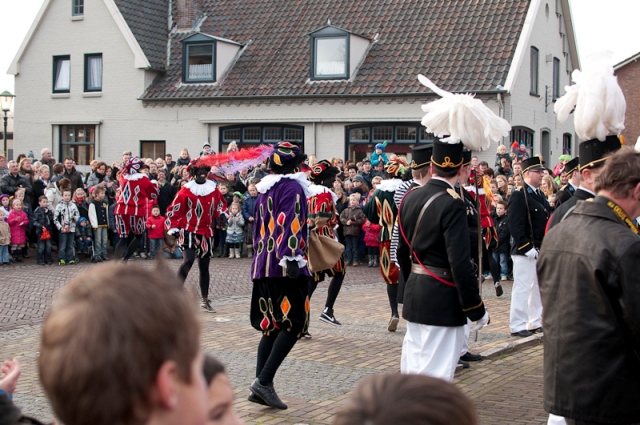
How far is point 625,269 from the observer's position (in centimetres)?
348

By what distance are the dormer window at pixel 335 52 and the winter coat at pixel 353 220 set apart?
8.51 metres

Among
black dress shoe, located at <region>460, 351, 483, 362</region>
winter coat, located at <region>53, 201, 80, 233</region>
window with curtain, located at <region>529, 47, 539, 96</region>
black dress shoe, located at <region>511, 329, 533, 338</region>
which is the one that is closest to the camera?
black dress shoe, located at <region>460, 351, 483, 362</region>

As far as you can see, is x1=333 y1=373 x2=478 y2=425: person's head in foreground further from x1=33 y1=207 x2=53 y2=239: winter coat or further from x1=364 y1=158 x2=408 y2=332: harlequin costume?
x1=33 y1=207 x2=53 y2=239: winter coat

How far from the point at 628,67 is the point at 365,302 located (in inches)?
1186

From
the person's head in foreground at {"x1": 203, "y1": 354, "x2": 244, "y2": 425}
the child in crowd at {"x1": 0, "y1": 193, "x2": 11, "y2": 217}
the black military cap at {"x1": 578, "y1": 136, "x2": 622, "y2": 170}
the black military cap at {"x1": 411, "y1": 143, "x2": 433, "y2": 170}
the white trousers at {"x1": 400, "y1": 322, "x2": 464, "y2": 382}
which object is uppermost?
the black military cap at {"x1": 411, "y1": 143, "x2": 433, "y2": 170}

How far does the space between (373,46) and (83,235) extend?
12.3m

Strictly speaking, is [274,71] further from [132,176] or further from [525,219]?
[525,219]

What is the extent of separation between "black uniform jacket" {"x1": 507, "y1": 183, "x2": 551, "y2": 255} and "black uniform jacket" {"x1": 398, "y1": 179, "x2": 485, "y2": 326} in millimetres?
4119

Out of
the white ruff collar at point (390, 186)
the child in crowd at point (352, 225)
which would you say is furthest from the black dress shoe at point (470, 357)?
the child in crowd at point (352, 225)

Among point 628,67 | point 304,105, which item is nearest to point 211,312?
point 304,105

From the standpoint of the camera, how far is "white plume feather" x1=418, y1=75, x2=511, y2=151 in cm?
600

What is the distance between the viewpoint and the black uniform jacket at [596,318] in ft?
11.5

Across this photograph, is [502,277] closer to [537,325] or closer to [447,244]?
[537,325]

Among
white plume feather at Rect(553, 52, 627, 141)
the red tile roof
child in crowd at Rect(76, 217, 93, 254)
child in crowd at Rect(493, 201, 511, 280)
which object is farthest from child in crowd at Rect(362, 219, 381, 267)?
white plume feather at Rect(553, 52, 627, 141)
